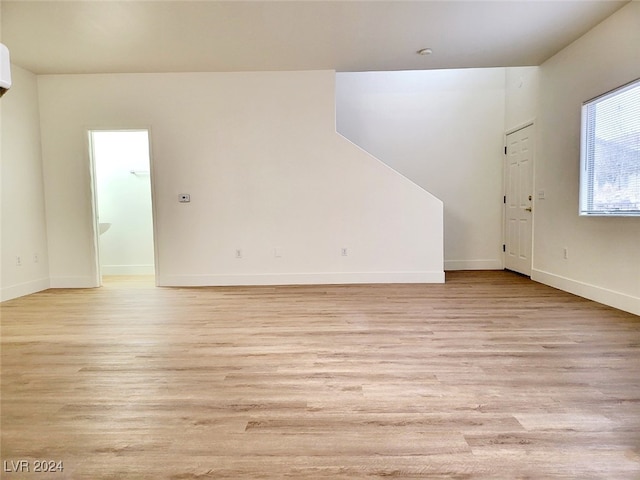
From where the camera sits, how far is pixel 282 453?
129 centimetres

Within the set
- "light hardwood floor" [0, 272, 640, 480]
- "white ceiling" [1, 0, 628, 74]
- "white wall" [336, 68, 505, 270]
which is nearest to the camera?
"light hardwood floor" [0, 272, 640, 480]

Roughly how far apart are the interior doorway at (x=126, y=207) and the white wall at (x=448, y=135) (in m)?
3.38

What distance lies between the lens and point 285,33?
11.2 feet

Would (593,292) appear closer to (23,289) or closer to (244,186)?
(244,186)

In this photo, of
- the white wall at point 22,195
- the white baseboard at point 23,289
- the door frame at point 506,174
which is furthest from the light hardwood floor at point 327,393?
the door frame at point 506,174

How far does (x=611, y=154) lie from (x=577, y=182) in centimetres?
47

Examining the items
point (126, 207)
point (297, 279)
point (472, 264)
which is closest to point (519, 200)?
point (472, 264)

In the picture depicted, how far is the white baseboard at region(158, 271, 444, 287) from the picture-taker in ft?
14.8

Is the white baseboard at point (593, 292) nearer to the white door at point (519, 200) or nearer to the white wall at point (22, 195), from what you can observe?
the white door at point (519, 200)

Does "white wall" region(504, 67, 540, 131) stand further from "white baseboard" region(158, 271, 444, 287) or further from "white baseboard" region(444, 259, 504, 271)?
"white baseboard" region(158, 271, 444, 287)

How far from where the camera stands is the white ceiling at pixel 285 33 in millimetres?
2973

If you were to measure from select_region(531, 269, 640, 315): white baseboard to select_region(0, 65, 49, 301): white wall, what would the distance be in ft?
21.0

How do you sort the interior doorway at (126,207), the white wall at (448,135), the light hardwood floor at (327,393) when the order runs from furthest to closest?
the interior doorway at (126,207), the white wall at (448,135), the light hardwood floor at (327,393)

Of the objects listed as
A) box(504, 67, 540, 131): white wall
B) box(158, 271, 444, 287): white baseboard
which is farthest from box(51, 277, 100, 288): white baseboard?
box(504, 67, 540, 131): white wall
